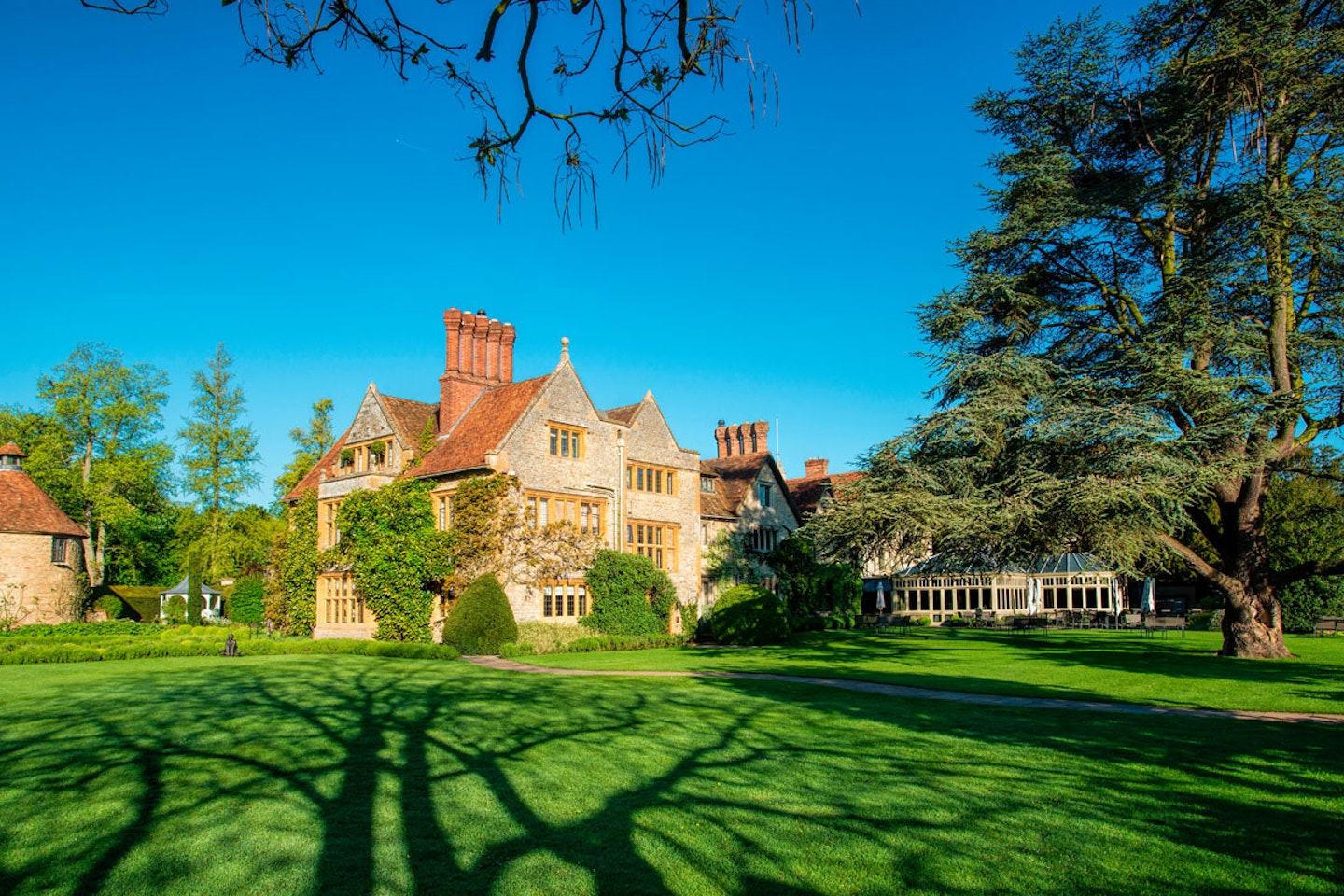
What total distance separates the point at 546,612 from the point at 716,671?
11150 millimetres

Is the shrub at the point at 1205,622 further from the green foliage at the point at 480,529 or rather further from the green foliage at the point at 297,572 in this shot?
the green foliage at the point at 297,572

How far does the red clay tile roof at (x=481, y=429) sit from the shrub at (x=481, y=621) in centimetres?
440

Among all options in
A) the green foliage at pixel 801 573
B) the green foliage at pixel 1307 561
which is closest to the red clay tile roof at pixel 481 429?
the green foliage at pixel 801 573

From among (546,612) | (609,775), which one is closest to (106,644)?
(546,612)

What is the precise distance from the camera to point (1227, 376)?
23375 mm

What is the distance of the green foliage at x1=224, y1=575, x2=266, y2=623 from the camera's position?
4541 cm

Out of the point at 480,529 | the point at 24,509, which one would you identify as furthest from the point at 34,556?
the point at 480,529

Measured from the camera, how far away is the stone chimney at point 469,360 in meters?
35.3

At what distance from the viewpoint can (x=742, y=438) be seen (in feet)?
173

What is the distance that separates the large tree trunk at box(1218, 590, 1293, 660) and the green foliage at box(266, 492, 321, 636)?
98.3ft

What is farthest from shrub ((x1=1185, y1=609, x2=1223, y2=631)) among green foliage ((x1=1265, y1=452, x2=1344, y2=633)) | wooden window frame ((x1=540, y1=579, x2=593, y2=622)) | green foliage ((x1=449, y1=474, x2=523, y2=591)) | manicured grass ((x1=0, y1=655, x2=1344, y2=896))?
manicured grass ((x1=0, y1=655, x2=1344, y2=896))

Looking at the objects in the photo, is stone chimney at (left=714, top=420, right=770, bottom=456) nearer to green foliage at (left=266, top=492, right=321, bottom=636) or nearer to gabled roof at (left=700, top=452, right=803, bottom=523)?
gabled roof at (left=700, top=452, right=803, bottom=523)

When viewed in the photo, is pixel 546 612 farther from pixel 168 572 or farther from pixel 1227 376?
pixel 168 572

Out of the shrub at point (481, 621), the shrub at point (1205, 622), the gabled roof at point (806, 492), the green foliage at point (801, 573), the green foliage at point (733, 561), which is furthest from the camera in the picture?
the gabled roof at point (806, 492)
